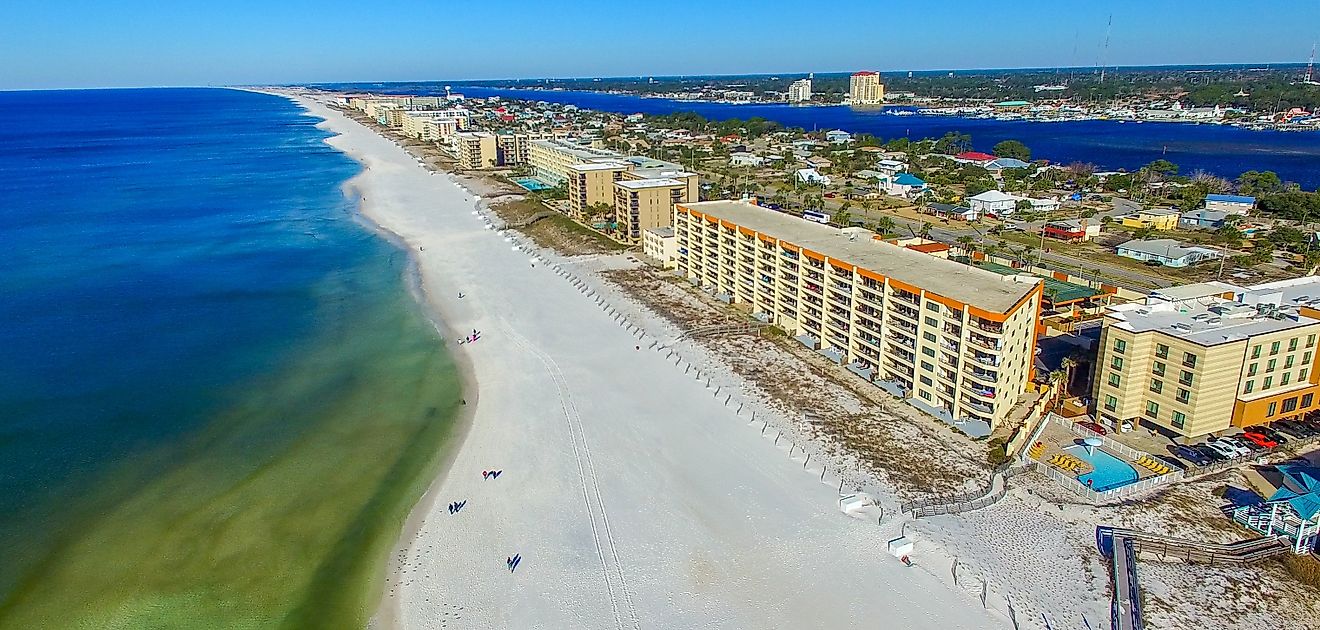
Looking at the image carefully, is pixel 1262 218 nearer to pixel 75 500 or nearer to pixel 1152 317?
pixel 1152 317

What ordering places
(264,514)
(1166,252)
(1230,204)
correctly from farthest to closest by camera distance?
1. (1230,204)
2. (1166,252)
3. (264,514)

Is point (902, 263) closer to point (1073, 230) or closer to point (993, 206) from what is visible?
point (1073, 230)

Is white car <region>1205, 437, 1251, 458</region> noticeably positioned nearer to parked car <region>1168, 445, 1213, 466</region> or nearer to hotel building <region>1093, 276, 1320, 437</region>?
parked car <region>1168, 445, 1213, 466</region>

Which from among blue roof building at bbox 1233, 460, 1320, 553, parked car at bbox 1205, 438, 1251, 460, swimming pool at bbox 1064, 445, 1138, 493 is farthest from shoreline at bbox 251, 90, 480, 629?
parked car at bbox 1205, 438, 1251, 460

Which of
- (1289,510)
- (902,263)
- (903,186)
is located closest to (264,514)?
(902,263)

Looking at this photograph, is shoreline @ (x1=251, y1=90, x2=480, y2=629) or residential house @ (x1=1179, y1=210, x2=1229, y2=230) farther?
residential house @ (x1=1179, y1=210, x2=1229, y2=230)

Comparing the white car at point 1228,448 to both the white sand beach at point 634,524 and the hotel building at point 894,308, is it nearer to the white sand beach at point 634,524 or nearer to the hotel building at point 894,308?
the hotel building at point 894,308

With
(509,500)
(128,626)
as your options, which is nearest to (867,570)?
(509,500)
